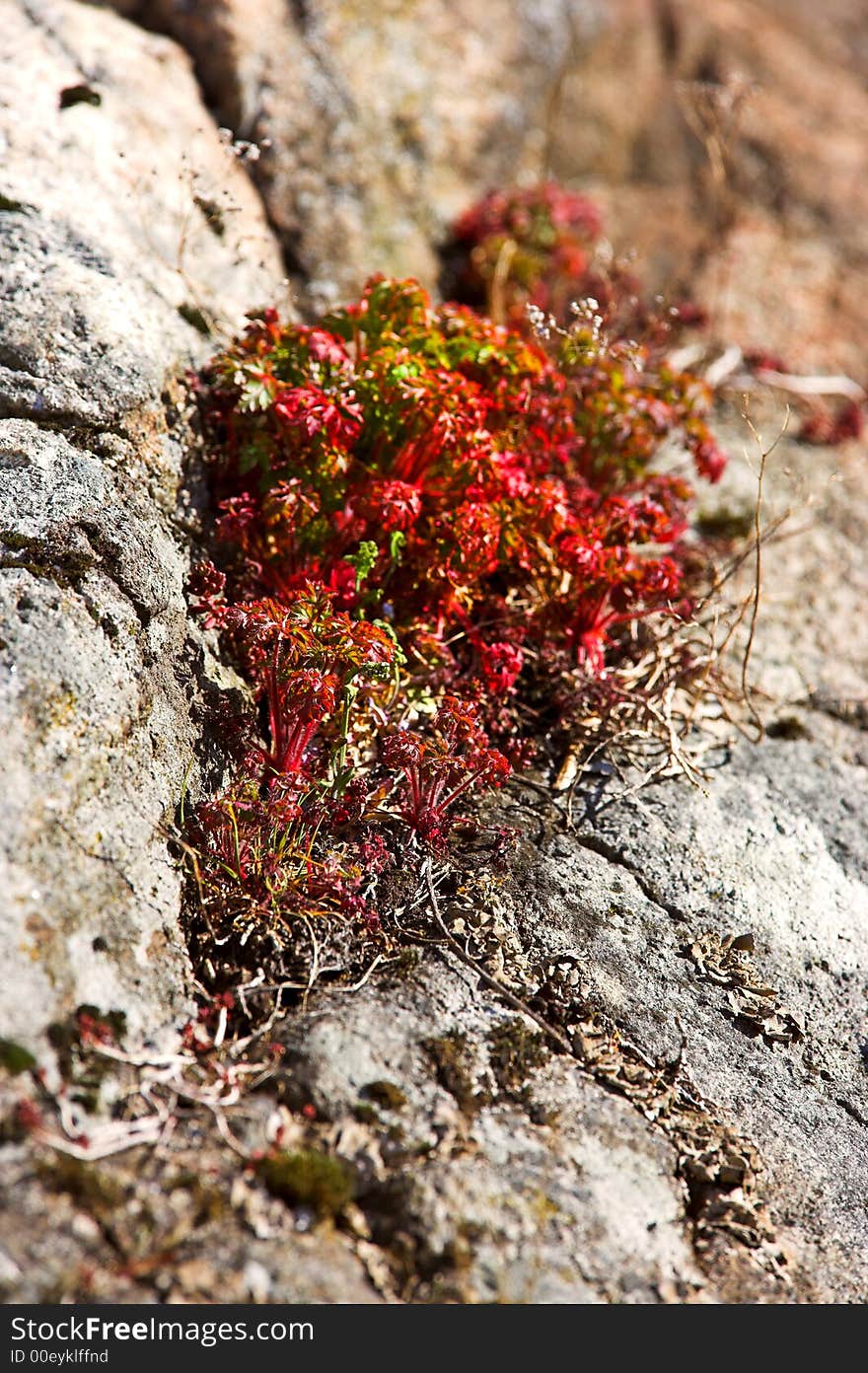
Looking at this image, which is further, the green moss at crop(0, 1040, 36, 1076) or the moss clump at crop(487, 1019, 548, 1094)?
the moss clump at crop(487, 1019, 548, 1094)

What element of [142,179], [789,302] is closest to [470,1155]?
[142,179]

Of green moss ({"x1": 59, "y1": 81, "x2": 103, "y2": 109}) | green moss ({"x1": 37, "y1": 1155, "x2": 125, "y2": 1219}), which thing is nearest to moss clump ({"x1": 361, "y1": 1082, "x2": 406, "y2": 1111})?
green moss ({"x1": 37, "y1": 1155, "x2": 125, "y2": 1219})

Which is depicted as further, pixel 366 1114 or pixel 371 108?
pixel 371 108

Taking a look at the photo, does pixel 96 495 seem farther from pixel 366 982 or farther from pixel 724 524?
pixel 724 524

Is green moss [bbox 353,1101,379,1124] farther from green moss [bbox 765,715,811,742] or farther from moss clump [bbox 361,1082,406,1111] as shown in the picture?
green moss [bbox 765,715,811,742]

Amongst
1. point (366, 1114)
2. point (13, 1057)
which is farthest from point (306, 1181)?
point (13, 1057)

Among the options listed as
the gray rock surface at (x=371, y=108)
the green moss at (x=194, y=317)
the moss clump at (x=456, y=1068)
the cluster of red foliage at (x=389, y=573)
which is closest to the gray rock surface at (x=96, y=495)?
the green moss at (x=194, y=317)

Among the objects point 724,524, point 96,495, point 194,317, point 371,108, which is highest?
point 371,108

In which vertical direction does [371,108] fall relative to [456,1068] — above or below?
above
